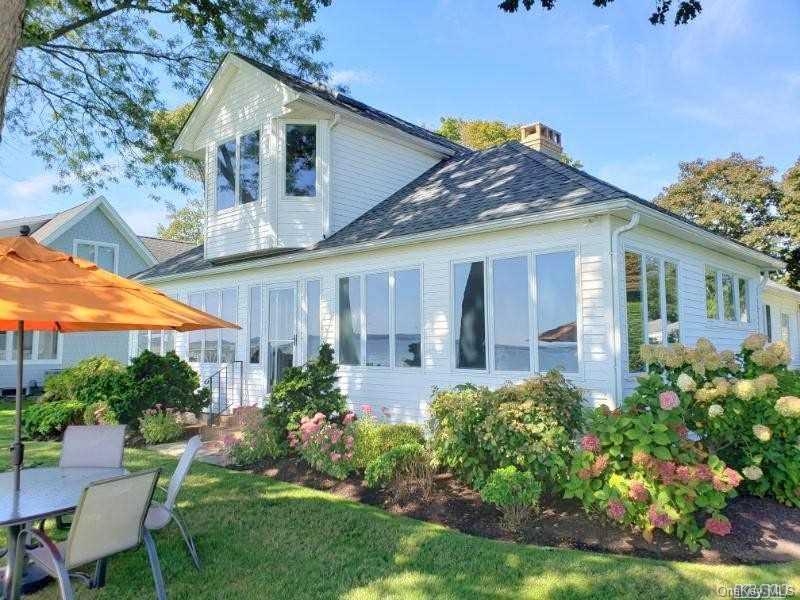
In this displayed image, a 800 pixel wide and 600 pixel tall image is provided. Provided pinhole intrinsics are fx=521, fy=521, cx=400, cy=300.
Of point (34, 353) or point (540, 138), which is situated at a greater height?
point (540, 138)

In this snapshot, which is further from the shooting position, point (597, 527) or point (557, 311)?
point (557, 311)

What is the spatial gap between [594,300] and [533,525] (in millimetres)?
3127

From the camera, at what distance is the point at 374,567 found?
4.38 metres

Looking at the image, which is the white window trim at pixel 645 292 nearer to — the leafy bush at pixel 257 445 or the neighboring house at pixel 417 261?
the neighboring house at pixel 417 261

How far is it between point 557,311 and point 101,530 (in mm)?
5948

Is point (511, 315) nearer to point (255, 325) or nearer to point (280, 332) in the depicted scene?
point (280, 332)

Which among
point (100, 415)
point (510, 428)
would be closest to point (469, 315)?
point (510, 428)

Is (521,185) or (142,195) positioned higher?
(142,195)

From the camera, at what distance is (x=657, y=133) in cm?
1880

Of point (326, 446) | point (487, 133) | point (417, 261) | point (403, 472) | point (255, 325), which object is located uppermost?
point (487, 133)

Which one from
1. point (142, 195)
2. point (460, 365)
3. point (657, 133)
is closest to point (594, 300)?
point (460, 365)

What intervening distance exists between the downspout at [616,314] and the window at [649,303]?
563mm

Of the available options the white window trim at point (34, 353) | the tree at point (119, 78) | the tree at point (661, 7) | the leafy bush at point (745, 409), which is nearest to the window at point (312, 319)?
the tree at point (661, 7)

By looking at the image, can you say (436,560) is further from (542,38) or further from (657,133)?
(657,133)
